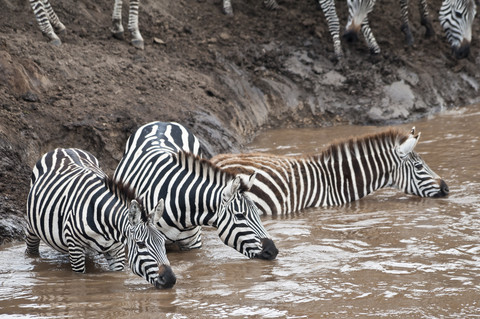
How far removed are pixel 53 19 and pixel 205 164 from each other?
22.9 feet

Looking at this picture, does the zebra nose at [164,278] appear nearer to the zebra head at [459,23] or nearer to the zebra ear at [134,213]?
the zebra ear at [134,213]

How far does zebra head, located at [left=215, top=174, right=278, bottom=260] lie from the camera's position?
6.92 m

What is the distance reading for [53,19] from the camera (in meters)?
13.0

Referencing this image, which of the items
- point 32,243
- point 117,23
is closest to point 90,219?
point 32,243

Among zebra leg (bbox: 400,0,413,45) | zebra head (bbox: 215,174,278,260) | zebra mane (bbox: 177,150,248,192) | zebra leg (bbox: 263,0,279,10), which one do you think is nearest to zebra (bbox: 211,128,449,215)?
zebra mane (bbox: 177,150,248,192)

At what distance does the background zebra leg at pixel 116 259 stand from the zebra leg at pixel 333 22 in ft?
31.0

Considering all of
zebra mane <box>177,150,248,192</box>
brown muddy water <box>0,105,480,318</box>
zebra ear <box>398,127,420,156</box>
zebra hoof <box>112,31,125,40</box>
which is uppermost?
zebra hoof <box>112,31,125,40</box>

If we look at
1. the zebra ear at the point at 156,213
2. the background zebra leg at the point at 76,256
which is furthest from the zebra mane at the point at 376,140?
the background zebra leg at the point at 76,256

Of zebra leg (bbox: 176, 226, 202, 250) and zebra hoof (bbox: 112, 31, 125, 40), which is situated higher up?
zebra hoof (bbox: 112, 31, 125, 40)

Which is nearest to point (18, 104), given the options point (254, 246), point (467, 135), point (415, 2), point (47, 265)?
point (47, 265)

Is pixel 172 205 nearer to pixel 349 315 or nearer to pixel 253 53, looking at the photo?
pixel 349 315

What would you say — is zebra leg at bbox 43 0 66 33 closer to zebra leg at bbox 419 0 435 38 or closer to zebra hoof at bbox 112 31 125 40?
zebra hoof at bbox 112 31 125 40

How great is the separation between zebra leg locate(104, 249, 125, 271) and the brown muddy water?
0.34 feet

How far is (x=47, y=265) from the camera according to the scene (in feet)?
24.0
